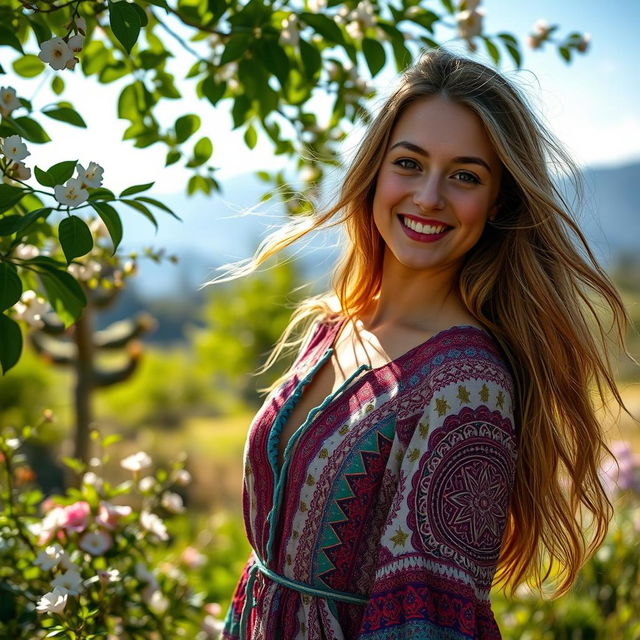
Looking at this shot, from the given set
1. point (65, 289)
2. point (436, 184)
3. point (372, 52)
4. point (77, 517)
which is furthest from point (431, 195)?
point (77, 517)

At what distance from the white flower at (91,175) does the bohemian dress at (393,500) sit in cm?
61

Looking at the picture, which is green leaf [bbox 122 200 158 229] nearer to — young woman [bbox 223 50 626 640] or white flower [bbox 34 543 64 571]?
young woman [bbox 223 50 626 640]

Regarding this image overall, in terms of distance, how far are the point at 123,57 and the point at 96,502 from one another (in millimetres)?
1237

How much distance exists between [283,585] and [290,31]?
4.36ft

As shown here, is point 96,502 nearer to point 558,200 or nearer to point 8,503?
point 8,503

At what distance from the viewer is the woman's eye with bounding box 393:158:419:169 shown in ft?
5.64

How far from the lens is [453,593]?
1.46 meters

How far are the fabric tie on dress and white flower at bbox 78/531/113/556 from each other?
1.53ft

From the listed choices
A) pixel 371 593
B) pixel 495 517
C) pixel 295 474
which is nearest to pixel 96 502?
pixel 295 474

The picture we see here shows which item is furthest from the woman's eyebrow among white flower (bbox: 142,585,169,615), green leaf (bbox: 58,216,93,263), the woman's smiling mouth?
white flower (bbox: 142,585,169,615)

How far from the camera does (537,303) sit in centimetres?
168

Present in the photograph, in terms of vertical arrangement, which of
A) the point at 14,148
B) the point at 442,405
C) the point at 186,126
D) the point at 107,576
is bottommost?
the point at 107,576

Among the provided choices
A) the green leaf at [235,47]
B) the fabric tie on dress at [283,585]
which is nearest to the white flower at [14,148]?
the green leaf at [235,47]

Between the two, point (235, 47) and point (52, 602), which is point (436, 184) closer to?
point (235, 47)
